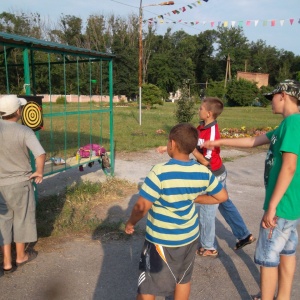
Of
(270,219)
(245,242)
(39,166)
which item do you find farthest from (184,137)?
(245,242)

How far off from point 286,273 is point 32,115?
10.9 ft

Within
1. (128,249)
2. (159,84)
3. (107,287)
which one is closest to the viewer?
(107,287)

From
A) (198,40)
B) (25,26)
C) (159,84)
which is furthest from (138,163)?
(198,40)

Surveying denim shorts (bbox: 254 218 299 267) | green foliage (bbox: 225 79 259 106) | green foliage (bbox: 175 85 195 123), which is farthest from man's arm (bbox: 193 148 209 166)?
green foliage (bbox: 225 79 259 106)

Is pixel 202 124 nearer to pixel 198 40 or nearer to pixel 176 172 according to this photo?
pixel 176 172

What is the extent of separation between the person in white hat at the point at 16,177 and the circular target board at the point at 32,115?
1.05 m

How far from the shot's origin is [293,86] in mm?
2152

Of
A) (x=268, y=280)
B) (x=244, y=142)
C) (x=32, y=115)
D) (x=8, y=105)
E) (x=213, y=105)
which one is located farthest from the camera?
(x=32, y=115)

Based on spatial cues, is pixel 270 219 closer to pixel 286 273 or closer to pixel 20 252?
pixel 286 273

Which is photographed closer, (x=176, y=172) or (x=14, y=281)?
(x=176, y=172)

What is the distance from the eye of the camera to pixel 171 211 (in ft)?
6.63

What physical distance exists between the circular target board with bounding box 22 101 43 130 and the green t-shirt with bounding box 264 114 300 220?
2958 millimetres

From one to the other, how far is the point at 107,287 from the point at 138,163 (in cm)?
535

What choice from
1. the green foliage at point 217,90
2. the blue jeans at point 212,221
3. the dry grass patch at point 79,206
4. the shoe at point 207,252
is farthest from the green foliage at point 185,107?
the green foliage at point 217,90
